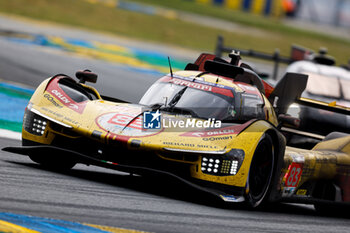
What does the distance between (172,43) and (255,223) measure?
2481cm

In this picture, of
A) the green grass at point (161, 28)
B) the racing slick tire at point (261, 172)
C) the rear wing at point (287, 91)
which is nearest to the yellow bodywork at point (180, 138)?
the racing slick tire at point (261, 172)

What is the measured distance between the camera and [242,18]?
131ft

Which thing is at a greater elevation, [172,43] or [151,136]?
[151,136]

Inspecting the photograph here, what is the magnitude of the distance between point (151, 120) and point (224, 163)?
801 mm

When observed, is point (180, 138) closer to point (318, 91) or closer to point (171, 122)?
point (171, 122)

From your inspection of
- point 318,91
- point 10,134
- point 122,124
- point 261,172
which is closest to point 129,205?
point 122,124

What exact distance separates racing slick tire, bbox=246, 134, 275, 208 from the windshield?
461 millimetres

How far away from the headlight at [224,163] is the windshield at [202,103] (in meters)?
0.68

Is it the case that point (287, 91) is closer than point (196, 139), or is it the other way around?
point (196, 139)

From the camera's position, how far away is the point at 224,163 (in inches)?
249

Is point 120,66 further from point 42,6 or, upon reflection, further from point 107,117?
point 107,117

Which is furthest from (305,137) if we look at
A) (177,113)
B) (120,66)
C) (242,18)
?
(242,18)

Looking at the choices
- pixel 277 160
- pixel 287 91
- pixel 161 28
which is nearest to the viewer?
pixel 277 160

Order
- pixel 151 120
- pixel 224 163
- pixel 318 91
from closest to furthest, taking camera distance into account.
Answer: pixel 224 163, pixel 151 120, pixel 318 91
